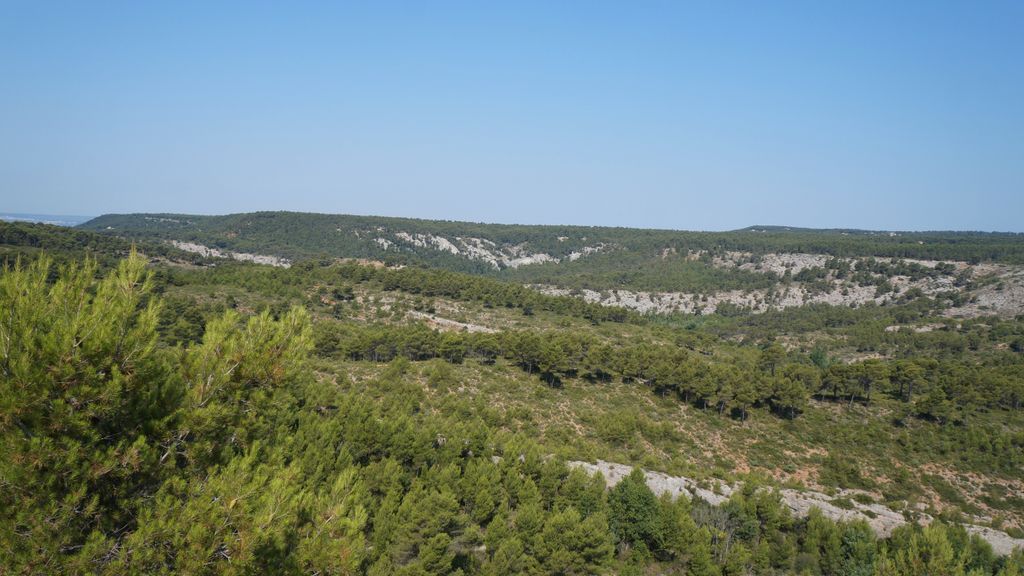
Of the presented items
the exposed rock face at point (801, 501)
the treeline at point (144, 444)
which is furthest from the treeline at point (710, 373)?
the treeline at point (144, 444)

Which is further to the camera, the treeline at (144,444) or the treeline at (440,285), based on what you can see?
the treeline at (440,285)

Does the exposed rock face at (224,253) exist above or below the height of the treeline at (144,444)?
below

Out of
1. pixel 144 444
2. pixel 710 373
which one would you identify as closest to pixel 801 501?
pixel 710 373

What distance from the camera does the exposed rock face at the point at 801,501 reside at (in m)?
30.4

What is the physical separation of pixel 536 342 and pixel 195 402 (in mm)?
45236

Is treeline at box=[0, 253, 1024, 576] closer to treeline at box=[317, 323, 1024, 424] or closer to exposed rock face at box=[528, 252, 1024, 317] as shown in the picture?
A: treeline at box=[317, 323, 1024, 424]

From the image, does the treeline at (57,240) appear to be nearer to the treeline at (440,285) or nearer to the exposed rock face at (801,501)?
the treeline at (440,285)

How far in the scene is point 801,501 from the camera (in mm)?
32094

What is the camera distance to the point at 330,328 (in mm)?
53344

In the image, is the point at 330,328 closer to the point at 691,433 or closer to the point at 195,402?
the point at 691,433

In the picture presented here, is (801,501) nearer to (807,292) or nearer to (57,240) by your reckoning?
(57,240)

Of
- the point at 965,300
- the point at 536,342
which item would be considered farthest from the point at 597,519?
the point at 965,300

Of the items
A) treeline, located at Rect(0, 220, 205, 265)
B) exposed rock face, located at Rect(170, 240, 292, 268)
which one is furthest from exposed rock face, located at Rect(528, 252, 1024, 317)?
treeline, located at Rect(0, 220, 205, 265)

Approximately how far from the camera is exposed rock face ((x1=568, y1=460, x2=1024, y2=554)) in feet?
99.7
